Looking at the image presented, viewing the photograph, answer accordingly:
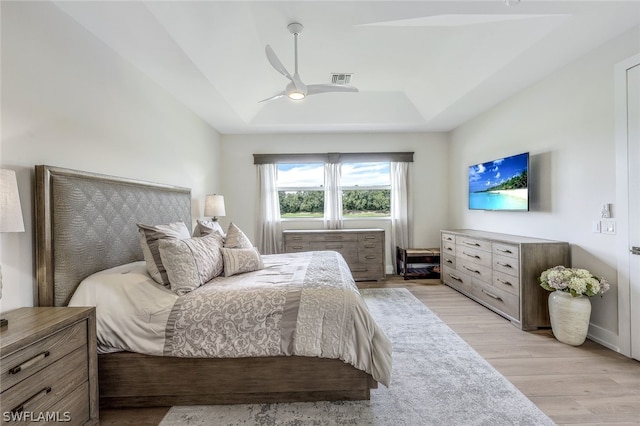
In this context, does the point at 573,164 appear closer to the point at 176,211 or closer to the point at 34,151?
the point at 176,211

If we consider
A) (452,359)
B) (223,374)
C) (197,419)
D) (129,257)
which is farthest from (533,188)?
(129,257)

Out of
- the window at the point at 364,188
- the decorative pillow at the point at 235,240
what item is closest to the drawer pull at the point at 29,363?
the decorative pillow at the point at 235,240

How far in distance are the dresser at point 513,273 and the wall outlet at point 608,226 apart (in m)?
0.37

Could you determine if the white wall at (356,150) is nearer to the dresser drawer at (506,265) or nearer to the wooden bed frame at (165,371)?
the dresser drawer at (506,265)

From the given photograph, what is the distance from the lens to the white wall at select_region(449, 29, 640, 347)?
2.47m

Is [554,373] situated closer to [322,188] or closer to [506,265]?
[506,265]

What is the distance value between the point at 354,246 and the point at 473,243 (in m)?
1.76

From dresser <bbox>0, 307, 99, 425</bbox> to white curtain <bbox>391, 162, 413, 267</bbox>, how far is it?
4.54 metres

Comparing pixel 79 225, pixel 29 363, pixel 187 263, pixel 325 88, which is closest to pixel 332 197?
pixel 325 88

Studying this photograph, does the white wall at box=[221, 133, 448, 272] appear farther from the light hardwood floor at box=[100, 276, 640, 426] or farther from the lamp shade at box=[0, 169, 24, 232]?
the lamp shade at box=[0, 169, 24, 232]

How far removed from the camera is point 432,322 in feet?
9.96

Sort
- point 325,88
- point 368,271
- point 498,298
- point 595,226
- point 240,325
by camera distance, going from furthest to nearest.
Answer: point 368,271 → point 498,298 → point 325,88 → point 595,226 → point 240,325

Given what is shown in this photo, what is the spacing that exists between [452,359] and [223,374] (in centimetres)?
175

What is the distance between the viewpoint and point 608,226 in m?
2.46
